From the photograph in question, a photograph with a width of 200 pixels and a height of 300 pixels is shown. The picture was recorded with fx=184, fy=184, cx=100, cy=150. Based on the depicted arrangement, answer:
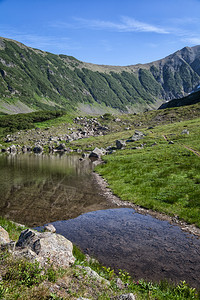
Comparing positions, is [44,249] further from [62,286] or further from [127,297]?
[127,297]

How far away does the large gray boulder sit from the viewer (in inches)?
310

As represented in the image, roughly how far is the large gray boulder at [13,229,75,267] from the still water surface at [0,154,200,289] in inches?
139

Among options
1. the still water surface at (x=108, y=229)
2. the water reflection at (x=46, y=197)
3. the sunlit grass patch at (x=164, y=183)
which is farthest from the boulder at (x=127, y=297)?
the water reflection at (x=46, y=197)

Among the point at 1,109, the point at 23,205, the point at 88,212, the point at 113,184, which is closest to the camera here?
the point at 88,212

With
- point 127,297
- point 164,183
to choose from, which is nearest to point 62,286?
point 127,297

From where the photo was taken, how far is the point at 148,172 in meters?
31.7

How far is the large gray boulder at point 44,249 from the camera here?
7877 millimetres

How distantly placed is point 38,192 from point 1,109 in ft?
663

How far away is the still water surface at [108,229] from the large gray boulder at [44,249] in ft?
11.6

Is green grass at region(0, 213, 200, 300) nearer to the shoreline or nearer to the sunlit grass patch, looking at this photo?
the shoreline

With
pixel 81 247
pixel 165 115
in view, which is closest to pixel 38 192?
pixel 81 247

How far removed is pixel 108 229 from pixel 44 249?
329 inches

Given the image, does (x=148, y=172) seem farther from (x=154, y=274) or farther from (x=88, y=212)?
(x=154, y=274)

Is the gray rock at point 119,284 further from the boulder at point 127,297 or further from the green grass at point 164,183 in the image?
the green grass at point 164,183
